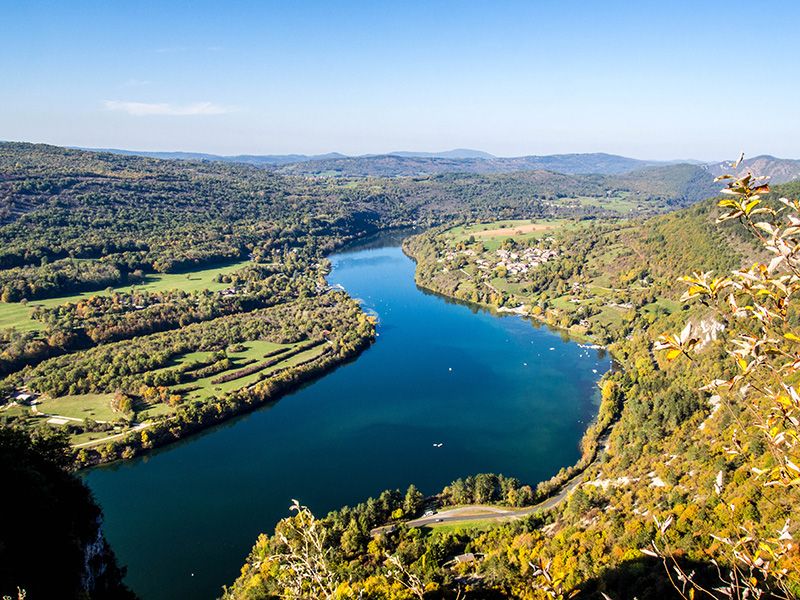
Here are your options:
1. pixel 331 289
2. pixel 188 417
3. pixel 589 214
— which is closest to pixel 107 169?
pixel 331 289

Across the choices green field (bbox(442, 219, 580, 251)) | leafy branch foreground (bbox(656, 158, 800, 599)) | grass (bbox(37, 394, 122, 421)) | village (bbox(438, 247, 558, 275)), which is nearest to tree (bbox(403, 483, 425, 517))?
grass (bbox(37, 394, 122, 421))

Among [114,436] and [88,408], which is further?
[88,408]

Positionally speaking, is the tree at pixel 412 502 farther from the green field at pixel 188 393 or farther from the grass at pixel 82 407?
the grass at pixel 82 407

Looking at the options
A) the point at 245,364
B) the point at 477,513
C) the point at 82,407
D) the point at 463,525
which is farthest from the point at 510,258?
the point at 82,407

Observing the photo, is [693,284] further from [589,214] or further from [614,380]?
[589,214]

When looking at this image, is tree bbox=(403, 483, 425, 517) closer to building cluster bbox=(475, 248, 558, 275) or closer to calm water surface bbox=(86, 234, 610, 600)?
calm water surface bbox=(86, 234, 610, 600)

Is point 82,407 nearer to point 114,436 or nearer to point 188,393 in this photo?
point 114,436
